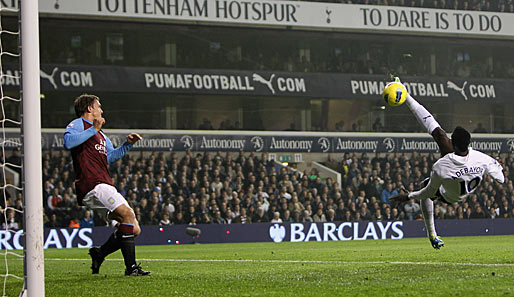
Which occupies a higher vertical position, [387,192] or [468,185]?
[468,185]

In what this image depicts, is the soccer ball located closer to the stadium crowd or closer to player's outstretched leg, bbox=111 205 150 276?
player's outstretched leg, bbox=111 205 150 276

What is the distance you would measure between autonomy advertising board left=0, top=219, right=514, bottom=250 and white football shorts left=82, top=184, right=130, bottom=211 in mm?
13361

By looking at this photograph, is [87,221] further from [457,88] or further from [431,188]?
[457,88]

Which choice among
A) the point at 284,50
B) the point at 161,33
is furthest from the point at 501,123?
the point at 161,33

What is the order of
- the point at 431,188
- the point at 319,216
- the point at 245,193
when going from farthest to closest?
the point at 245,193
the point at 319,216
the point at 431,188

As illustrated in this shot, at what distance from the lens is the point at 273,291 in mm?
6031

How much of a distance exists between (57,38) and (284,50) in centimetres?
998

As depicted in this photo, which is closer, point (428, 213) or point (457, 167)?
point (457, 167)

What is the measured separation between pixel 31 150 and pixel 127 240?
8.40ft

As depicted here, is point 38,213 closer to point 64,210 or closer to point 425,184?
point 425,184

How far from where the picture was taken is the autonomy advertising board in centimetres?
2147

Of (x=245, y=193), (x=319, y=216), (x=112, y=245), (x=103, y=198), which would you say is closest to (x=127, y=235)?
(x=112, y=245)

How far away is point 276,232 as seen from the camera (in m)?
23.7

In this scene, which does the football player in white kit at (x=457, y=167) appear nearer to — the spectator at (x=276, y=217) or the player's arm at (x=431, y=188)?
the player's arm at (x=431, y=188)
